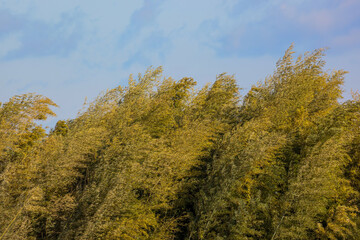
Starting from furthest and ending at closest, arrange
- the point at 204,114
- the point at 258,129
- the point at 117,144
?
1. the point at 204,114
2. the point at 258,129
3. the point at 117,144

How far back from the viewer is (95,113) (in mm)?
18484

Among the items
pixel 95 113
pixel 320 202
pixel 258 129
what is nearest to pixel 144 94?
pixel 95 113

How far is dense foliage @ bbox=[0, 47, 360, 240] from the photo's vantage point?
1407cm

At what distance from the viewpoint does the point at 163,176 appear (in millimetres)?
17000

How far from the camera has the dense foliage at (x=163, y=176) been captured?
46.2ft

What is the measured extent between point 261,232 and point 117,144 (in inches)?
428

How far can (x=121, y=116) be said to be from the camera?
20.0m

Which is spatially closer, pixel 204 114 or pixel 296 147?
pixel 296 147

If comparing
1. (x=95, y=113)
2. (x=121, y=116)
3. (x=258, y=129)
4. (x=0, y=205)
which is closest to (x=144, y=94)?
(x=121, y=116)

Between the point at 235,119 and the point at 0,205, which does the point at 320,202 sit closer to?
the point at 235,119

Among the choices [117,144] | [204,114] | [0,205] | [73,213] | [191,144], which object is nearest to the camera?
[0,205]

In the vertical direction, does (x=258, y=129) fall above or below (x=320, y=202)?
above

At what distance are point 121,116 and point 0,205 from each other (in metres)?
9.48

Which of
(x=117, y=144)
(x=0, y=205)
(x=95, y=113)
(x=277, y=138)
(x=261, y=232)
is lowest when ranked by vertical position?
(x=0, y=205)
